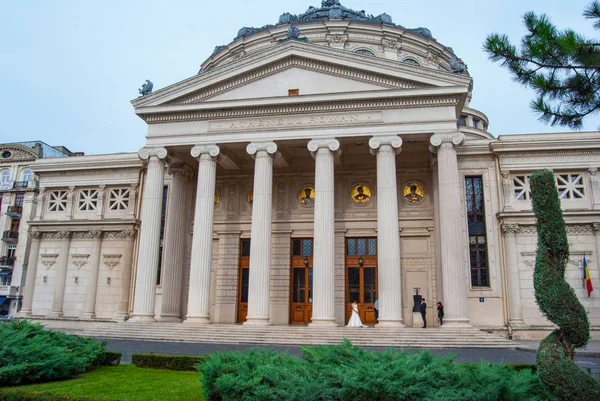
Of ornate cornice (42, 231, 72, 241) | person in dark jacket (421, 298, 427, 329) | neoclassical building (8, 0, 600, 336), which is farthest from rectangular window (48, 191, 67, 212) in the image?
person in dark jacket (421, 298, 427, 329)

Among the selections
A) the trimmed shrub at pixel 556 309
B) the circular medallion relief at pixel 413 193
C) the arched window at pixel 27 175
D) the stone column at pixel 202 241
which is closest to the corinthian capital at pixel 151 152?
the stone column at pixel 202 241

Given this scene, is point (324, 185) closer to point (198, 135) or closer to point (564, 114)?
A: point (198, 135)

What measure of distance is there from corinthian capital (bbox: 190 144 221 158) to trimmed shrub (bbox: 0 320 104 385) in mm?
13395

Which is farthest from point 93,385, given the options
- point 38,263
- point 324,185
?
point 38,263

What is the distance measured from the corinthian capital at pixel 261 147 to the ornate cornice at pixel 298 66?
3529 mm

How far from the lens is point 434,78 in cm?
2405

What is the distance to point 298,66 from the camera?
26062 millimetres

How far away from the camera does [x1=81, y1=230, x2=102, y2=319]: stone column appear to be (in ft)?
99.2

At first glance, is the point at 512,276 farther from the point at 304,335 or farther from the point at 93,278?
the point at 93,278

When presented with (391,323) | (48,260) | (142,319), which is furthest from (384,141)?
(48,260)

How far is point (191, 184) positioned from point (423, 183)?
13.2 m

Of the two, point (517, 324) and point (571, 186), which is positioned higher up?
point (571, 186)

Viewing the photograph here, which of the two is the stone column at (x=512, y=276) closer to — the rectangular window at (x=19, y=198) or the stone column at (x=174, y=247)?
the stone column at (x=174, y=247)

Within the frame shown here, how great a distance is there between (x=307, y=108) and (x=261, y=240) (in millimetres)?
6789
